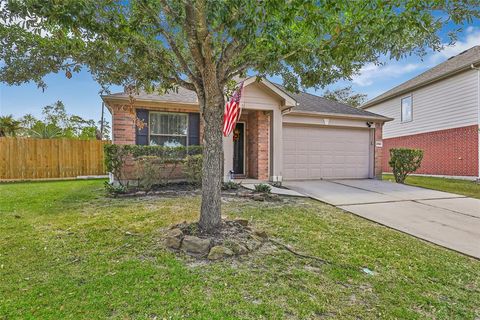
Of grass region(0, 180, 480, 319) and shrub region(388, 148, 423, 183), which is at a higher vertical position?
shrub region(388, 148, 423, 183)

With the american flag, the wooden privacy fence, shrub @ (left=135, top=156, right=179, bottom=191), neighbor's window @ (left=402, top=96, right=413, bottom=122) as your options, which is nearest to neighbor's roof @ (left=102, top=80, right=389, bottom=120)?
shrub @ (left=135, top=156, right=179, bottom=191)

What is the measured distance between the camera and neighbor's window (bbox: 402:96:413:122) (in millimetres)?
17219

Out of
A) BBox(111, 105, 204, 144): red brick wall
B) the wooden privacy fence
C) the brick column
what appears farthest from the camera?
the brick column

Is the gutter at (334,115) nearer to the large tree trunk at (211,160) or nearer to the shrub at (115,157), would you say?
the shrub at (115,157)

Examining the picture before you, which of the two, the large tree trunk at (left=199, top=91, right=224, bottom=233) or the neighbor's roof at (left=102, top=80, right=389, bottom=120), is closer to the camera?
the large tree trunk at (left=199, top=91, right=224, bottom=233)

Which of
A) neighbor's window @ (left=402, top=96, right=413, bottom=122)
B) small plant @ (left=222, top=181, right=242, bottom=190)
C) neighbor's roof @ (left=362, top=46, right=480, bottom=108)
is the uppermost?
neighbor's roof @ (left=362, top=46, right=480, bottom=108)

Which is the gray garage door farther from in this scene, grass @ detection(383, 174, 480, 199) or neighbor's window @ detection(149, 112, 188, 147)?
neighbor's window @ detection(149, 112, 188, 147)

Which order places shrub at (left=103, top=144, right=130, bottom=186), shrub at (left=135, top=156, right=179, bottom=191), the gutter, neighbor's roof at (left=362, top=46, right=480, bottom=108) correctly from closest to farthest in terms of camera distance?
shrub at (left=103, top=144, right=130, bottom=186), shrub at (left=135, top=156, right=179, bottom=191), the gutter, neighbor's roof at (left=362, top=46, right=480, bottom=108)

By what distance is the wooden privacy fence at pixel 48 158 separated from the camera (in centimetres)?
1202

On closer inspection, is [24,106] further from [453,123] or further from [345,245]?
[453,123]

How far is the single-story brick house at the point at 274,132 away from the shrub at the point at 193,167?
1.10 m

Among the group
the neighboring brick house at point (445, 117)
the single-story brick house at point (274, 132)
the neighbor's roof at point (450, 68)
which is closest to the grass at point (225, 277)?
the single-story brick house at point (274, 132)

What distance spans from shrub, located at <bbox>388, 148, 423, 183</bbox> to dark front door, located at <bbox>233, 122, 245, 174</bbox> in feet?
22.1

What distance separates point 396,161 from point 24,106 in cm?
2660
